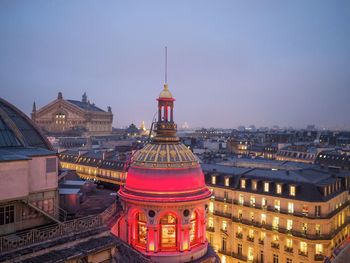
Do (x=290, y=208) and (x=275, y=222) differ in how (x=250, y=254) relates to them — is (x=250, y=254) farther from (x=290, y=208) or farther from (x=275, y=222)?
(x=290, y=208)

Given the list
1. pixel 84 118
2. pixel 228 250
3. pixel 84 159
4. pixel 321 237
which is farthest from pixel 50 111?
pixel 321 237

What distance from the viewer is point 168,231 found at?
35.3 metres

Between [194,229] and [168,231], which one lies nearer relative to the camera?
[168,231]

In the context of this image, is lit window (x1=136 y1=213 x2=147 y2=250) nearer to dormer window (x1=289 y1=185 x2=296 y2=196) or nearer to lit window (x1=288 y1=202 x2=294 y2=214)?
lit window (x1=288 y1=202 x2=294 y2=214)

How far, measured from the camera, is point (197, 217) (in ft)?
120

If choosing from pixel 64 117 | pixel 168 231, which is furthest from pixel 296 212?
pixel 64 117

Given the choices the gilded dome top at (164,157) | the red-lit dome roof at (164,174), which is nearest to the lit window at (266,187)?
the red-lit dome roof at (164,174)

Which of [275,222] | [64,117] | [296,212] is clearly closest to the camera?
[296,212]

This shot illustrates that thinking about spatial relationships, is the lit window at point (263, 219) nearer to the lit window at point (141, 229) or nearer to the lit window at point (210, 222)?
the lit window at point (210, 222)

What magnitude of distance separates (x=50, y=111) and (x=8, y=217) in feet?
491

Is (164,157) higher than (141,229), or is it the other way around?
(164,157)

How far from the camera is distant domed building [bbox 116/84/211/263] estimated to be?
1347 inches

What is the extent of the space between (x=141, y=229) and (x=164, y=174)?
6.32 meters

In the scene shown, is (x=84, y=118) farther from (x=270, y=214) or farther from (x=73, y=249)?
(x=73, y=249)
